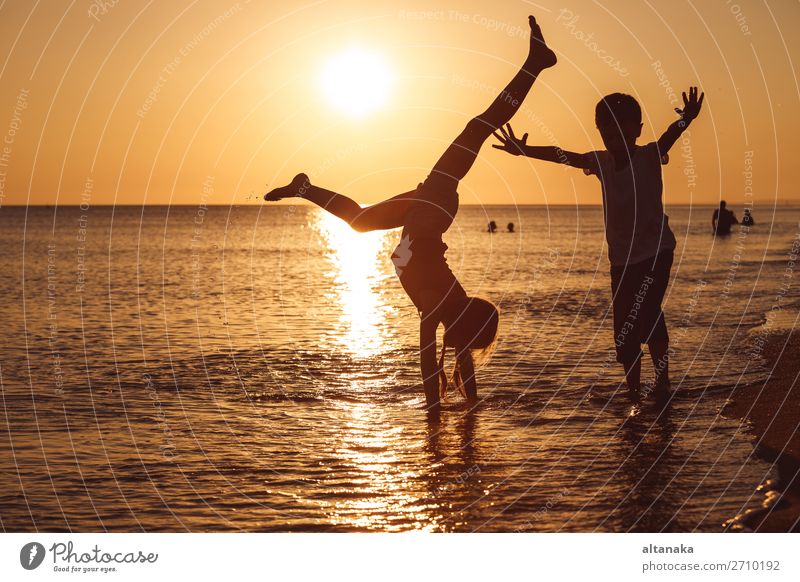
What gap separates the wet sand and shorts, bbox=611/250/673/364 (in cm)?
130

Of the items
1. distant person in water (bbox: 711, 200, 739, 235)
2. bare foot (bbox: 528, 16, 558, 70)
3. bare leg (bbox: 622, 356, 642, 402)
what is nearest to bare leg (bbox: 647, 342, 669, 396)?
bare leg (bbox: 622, 356, 642, 402)

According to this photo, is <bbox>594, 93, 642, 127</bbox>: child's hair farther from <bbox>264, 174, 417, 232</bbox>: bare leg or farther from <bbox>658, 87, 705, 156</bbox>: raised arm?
<bbox>264, 174, 417, 232</bbox>: bare leg

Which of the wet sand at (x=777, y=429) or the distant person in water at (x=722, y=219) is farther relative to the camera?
the distant person in water at (x=722, y=219)

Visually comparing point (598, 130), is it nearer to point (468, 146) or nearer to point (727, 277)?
point (468, 146)

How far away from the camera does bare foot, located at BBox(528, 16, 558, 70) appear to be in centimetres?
1052

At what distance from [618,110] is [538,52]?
105cm

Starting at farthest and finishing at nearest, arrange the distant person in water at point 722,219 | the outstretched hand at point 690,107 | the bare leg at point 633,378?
the distant person in water at point 722,219, the bare leg at point 633,378, the outstretched hand at point 690,107

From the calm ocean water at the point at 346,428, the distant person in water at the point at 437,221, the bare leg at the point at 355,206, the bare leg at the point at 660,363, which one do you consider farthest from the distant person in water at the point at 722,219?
the bare leg at the point at 355,206

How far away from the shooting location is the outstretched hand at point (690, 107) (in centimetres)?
1009

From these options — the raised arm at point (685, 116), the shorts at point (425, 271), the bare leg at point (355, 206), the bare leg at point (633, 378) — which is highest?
the raised arm at point (685, 116)

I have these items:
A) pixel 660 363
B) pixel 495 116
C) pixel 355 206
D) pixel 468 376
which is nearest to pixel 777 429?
pixel 660 363

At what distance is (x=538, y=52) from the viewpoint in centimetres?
1056

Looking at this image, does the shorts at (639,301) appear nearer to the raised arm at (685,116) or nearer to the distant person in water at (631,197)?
the distant person in water at (631,197)

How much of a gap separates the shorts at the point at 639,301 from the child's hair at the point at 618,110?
148 centimetres
